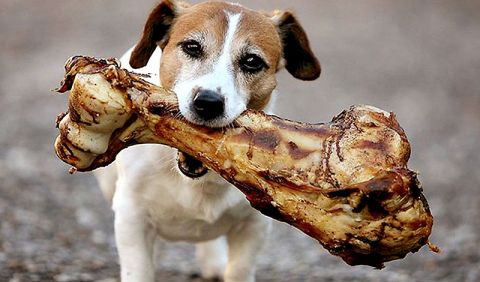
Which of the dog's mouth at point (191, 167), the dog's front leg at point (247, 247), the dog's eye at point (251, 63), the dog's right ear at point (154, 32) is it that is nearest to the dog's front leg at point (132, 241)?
the dog's front leg at point (247, 247)

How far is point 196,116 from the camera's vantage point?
347 cm

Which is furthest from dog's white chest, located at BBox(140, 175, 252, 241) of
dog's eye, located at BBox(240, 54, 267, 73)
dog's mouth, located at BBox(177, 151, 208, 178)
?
dog's eye, located at BBox(240, 54, 267, 73)

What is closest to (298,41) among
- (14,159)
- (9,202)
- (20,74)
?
(9,202)

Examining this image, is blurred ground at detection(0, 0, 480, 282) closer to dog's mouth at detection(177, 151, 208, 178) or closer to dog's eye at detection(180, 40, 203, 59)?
dog's mouth at detection(177, 151, 208, 178)

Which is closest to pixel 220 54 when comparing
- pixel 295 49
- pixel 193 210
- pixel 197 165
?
pixel 197 165

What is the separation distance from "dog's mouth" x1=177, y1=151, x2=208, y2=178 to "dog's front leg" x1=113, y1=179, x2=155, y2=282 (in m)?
0.63

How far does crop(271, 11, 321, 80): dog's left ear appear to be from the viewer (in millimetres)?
4891

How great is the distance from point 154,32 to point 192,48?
0.49 meters

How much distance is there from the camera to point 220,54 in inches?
162

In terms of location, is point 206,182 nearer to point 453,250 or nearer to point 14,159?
point 453,250

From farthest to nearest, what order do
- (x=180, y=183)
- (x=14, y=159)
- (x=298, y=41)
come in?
(x=14, y=159) < (x=298, y=41) < (x=180, y=183)

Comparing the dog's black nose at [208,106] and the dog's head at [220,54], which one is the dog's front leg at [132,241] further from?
the dog's black nose at [208,106]

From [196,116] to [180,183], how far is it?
87 cm

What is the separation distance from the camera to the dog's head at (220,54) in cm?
359
